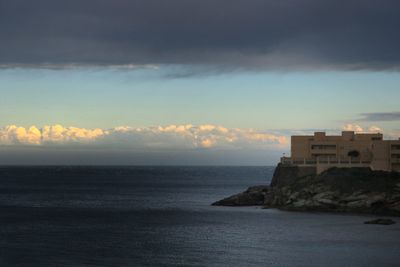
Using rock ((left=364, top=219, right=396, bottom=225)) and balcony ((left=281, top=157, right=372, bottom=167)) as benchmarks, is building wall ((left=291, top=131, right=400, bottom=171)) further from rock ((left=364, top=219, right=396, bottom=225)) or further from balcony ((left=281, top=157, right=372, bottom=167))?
rock ((left=364, top=219, right=396, bottom=225))

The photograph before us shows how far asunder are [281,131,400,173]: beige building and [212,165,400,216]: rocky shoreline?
6648 mm

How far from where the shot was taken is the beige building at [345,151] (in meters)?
126

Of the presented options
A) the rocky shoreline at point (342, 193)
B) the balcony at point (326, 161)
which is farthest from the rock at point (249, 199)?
the balcony at point (326, 161)

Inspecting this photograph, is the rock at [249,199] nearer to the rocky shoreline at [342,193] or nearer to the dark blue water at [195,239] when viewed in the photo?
the rocky shoreline at [342,193]

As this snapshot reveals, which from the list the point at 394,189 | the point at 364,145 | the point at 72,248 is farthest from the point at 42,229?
the point at 364,145

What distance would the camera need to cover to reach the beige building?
12650 centimetres

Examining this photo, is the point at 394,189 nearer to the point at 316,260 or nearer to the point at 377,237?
the point at 377,237

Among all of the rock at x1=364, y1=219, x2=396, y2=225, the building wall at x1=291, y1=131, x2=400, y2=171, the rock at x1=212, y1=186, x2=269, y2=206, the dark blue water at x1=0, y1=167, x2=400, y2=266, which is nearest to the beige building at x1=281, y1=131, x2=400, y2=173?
the building wall at x1=291, y1=131, x2=400, y2=171

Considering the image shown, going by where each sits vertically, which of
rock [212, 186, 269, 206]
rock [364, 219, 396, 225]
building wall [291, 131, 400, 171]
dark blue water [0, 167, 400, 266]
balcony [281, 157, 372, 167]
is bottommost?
dark blue water [0, 167, 400, 266]

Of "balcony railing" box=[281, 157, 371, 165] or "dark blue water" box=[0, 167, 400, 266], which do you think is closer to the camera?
"dark blue water" box=[0, 167, 400, 266]

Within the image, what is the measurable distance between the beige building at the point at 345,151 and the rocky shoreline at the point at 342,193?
6.65m

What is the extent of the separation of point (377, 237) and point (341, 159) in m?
51.2

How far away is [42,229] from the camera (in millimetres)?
91562

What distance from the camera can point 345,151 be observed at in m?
133
